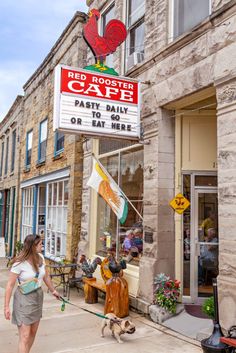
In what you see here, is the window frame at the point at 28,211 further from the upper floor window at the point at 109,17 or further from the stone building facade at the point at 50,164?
the upper floor window at the point at 109,17

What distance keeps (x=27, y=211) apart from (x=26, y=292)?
12591mm

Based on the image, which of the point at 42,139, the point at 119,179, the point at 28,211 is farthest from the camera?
the point at 28,211

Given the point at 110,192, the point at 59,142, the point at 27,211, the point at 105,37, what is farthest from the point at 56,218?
the point at 105,37

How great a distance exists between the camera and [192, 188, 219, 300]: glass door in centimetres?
714

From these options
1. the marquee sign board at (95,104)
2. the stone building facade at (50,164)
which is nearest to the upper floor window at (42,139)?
the stone building facade at (50,164)

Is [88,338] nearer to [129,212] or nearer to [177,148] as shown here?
[129,212]

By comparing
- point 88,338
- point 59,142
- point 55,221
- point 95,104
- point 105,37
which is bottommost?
point 88,338

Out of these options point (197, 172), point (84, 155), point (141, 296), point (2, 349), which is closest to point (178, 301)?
point (141, 296)

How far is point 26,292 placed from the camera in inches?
173

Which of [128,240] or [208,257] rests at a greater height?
[128,240]

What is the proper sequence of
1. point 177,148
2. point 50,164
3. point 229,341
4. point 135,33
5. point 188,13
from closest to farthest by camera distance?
point 229,341
point 188,13
point 177,148
point 135,33
point 50,164

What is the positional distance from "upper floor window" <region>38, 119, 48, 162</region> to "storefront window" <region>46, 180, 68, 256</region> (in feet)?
5.65

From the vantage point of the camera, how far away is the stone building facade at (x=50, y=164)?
10.9m

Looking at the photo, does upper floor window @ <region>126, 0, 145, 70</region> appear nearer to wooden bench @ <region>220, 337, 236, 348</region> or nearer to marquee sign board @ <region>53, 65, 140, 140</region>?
marquee sign board @ <region>53, 65, 140, 140</region>
